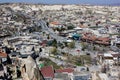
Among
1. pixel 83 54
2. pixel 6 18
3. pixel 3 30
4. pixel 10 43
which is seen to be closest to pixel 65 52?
pixel 83 54

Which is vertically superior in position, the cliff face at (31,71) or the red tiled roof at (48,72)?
the cliff face at (31,71)

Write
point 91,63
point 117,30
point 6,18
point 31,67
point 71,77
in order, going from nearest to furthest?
1. point 31,67
2. point 71,77
3. point 91,63
4. point 117,30
5. point 6,18

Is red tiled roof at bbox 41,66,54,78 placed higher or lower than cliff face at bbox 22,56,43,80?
lower

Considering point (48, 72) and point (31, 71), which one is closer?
point (31, 71)

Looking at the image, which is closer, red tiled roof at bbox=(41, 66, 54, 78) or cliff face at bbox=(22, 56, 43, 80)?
cliff face at bbox=(22, 56, 43, 80)

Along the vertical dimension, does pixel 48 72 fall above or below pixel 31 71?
below

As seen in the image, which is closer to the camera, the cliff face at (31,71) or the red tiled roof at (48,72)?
the cliff face at (31,71)

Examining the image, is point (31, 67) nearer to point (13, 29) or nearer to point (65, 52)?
point (65, 52)

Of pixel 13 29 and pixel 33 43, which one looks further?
pixel 13 29

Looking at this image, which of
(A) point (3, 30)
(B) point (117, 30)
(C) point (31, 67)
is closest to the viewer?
(C) point (31, 67)

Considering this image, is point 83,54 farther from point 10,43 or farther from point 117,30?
point 117,30

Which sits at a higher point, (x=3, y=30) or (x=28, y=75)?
(x=28, y=75)
